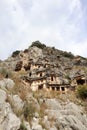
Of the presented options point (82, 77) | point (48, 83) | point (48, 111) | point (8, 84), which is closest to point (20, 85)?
point (8, 84)

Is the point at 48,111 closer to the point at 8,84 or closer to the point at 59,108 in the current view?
the point at 59,108

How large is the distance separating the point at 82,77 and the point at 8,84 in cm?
2805

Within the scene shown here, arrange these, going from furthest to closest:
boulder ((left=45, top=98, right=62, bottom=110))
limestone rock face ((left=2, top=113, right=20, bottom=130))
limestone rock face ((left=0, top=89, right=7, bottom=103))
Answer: boulder ((left=45, top=98, right=62, bottom=110)) < limestone rock face ((left=0, top=89, right=7, bottom=103)) < limestone rock face ((left=2, top=113, right=20, bottom=130))

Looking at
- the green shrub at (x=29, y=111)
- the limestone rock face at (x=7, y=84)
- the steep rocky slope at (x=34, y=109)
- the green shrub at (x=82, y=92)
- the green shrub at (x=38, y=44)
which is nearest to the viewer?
the steep rocky slope at (x=34, y=109)

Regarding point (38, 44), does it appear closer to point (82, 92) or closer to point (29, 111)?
point (82, 92)

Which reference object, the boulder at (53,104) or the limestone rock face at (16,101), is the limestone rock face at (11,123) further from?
the boulder at (53,104)

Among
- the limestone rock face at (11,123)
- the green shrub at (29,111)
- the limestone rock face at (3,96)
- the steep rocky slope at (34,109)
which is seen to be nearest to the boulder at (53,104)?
the steep rocky slope at (34,109)

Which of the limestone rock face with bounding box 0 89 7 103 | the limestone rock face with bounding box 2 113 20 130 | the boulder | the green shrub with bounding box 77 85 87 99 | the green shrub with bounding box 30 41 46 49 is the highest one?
the green shrub with bounding box 30 41 46 49

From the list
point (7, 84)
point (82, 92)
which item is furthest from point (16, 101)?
point (82, 92)

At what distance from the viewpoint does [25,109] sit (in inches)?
1358

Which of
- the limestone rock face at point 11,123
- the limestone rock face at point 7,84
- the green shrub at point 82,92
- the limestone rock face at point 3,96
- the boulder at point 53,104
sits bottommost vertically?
the limestone rock face at point 11,123

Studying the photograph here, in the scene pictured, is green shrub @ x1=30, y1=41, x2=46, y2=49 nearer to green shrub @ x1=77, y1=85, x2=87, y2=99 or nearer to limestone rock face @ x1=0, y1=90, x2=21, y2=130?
green shrub @ x1=77, y1=85, x2=87, y2=99

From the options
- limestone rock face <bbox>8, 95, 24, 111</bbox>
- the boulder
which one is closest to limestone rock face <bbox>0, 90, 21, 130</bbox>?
limestone rock face <bbox>8, 95, 24, 111</bbox>

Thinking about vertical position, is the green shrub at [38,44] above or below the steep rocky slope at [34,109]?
above
